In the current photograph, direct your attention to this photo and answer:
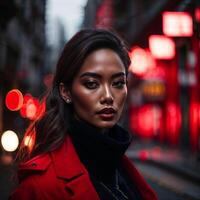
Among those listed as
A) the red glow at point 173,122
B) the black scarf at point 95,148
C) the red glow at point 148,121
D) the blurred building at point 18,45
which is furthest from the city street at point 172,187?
the red glow at point 148,121

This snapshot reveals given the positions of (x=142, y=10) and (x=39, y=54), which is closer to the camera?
(x=142, y=10)

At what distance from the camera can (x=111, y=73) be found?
7.23 feet

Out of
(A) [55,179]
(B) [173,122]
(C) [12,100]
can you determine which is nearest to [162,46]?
(B) [173,122]

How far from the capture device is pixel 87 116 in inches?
85.9

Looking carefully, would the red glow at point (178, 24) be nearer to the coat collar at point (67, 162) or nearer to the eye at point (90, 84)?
the eye at point (90, 84)

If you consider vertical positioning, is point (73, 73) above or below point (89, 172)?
above

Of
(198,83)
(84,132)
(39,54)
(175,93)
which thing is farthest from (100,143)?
(39,54)

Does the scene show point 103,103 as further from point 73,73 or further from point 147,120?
point 147,120

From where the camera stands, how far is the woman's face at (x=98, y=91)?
217 centimetres

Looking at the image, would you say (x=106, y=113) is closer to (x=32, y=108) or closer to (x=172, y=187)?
(x=172, y=187)

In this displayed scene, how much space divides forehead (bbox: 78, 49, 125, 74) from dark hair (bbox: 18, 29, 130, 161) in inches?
0.8

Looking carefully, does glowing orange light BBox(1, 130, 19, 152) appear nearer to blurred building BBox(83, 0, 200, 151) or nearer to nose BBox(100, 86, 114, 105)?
blurred building BBox(83, 0, 200, 151)

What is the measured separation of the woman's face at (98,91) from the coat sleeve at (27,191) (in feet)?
1.29

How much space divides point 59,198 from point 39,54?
43235 millimetres
